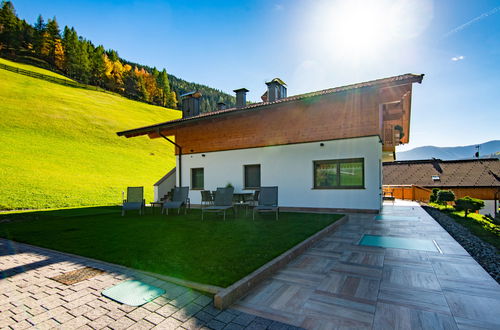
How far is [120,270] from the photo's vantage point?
3373 millimetres

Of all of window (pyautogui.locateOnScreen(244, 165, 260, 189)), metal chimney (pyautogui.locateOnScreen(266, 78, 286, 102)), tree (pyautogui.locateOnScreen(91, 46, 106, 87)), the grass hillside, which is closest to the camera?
window (pyautogui.locateOnScreen(244, 165, 260, 189))

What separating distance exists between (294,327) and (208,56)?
1361 cm

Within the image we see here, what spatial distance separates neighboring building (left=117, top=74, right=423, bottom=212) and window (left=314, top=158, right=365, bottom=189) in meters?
0.03

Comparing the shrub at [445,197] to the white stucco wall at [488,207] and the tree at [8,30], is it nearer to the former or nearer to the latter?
the white stucco wall at [488,207]

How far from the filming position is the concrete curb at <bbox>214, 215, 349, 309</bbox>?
2.43 metres

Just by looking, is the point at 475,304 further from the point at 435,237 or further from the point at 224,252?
the point at 435,237

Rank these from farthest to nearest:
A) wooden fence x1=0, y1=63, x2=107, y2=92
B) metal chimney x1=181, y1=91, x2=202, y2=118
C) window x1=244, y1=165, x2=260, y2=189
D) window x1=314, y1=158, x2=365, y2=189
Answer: wooden fence x1=0, y1=63, x2=107, y2=92, metal chimney x1=181, y1=91, x2=202, y2=118, window x1=244, y1=165, x2=260, y2=189, window x1=314, y1=158, x2=365, y2=189

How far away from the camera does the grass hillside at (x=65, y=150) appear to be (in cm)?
1471

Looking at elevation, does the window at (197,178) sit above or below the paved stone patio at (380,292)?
above

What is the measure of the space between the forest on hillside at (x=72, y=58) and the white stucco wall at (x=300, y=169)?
5385cm

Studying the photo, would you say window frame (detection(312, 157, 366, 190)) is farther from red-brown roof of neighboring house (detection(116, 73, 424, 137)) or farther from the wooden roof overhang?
red-brown roof of neighboring house (detection(116, 73, 424, 137))

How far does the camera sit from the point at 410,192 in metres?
18.1

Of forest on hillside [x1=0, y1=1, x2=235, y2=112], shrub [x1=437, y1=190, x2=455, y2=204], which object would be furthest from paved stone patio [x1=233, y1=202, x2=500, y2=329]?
forest on hillside [x1=0, y1=1, x2=235, y2=112]

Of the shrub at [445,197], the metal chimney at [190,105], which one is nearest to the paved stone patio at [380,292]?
the shrub at [445,197]
